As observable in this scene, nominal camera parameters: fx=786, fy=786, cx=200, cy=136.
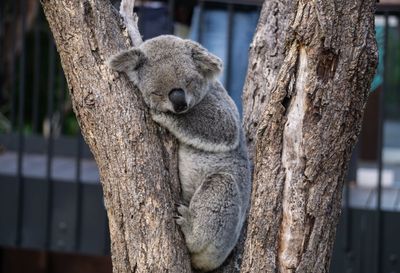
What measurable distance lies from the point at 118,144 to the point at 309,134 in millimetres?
609

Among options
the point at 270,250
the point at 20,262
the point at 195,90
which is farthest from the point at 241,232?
the point at 20,262

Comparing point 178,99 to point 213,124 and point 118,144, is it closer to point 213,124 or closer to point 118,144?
point 213,124

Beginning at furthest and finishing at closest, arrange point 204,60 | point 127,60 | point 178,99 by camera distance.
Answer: point 204,60, point 178,99, point 127,60

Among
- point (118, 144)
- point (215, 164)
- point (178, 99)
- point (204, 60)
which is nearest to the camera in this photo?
point (118, 144)

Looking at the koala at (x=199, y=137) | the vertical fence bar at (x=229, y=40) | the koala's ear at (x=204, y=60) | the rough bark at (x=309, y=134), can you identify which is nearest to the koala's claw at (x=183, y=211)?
the koala at (x=199, y=137)

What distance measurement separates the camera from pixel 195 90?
2.96 m

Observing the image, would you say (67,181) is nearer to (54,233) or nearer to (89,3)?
(54,233)

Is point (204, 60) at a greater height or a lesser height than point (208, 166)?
greater

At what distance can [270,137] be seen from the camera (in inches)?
90.7

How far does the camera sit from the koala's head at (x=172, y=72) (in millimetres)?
2812

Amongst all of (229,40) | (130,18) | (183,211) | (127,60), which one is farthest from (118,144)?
(229,40)

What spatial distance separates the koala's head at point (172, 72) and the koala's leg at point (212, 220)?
32 cm

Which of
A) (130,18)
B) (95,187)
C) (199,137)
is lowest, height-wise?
(95,187)

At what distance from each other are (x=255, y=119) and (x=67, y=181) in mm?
1932
